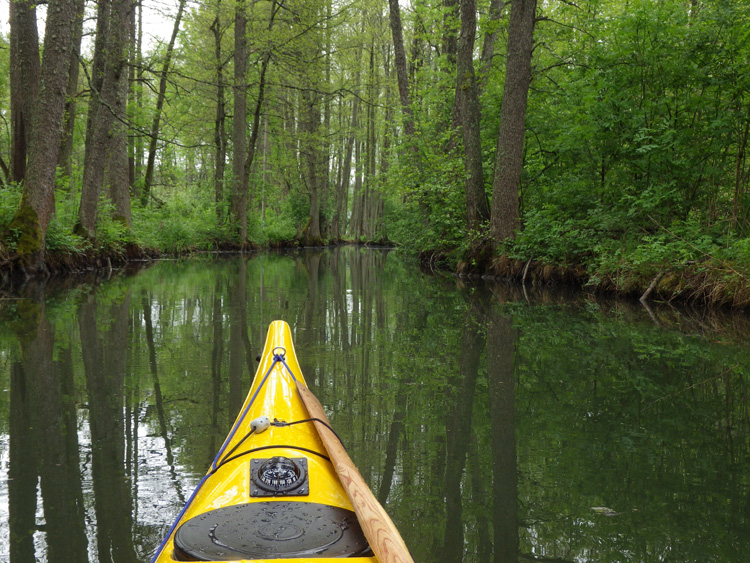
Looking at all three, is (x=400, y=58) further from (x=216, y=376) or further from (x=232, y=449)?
(x=232, y=449)

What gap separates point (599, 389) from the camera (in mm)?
4504

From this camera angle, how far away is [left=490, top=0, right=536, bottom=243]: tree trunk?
12.2m

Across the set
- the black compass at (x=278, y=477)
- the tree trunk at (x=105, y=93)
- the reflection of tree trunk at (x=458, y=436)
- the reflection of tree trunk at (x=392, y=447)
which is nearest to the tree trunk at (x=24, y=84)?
the tree trunk at (x=105, y=93)

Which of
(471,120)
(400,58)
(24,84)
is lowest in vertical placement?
(471,120)

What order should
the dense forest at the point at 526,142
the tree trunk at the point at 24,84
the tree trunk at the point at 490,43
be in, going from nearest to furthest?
the dense forest at the point at 526,142 → the tree trunk at the point at 24,84 → the tree trunk at the point at 490,43

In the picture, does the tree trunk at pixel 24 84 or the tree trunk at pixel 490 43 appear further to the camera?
the tree trunk at pixel 490 43

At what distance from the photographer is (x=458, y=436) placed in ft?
11.3

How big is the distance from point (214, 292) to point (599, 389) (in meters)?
7.07

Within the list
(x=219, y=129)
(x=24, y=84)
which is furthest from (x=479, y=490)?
(x=219, y=129)

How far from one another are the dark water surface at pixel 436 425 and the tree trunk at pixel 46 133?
357cm

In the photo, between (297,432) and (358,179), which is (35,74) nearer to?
(297,432)

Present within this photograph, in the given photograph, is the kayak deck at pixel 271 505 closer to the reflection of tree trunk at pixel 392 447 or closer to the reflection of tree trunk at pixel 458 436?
the reflection of tree trunk at pixel 392 447

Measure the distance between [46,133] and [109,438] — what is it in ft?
29.0

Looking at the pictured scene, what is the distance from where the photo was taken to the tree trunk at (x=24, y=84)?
12.1 m
